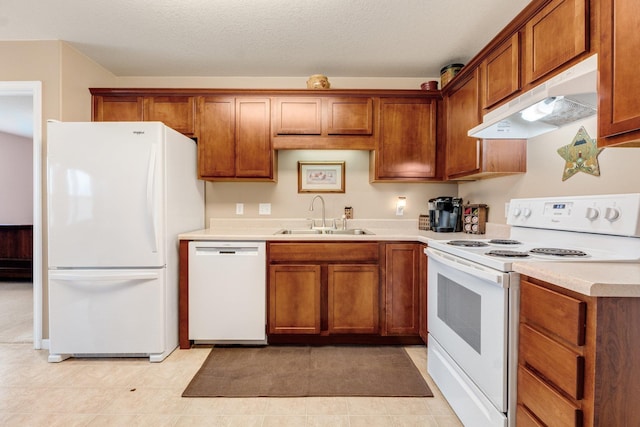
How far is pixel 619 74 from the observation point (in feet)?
3.46

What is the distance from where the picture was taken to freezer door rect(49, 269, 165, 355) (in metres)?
2.24

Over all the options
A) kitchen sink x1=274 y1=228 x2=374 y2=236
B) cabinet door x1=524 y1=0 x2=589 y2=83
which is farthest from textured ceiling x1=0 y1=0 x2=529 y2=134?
kitchen sink x1=274 y1=228 x2=374 y2=236

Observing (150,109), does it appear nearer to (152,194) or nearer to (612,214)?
(152,194)

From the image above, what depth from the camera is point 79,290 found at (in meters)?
2.24

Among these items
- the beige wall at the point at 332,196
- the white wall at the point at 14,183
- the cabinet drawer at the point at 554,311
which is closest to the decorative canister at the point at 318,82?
the beige wall at the point at 332,196

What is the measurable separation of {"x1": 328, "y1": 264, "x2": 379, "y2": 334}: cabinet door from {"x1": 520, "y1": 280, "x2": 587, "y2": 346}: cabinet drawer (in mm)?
1340

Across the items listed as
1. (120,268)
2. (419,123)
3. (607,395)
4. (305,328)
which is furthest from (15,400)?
(419,123)

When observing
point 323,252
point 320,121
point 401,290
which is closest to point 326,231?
point 323,252

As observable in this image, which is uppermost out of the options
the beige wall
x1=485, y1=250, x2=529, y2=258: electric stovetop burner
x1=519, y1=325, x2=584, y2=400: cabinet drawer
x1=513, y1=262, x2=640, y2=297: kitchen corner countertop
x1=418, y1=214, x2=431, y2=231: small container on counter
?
the beige wall

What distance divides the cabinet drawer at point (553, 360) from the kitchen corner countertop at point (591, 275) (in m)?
0.21

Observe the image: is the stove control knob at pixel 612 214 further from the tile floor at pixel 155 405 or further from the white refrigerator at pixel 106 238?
the white refrigerator at pixel 106 238

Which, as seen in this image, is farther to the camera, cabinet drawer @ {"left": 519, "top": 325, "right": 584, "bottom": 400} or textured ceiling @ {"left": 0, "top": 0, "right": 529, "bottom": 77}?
textured ceiling @ {"left": 0, "top": 0, "right": 529, "bottom": 77}

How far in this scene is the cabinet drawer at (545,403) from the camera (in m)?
0.96

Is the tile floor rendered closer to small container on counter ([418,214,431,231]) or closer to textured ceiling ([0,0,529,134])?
small container on counter ([418,214,431,231])
